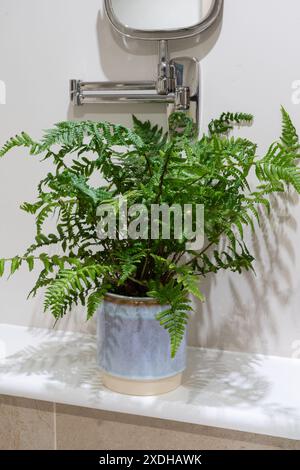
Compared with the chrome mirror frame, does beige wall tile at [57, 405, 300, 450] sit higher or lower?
lower

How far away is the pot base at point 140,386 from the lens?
0.93 meters

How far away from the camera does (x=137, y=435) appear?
960mm

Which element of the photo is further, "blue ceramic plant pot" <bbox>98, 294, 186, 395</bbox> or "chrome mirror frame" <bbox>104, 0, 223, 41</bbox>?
"chrome mirror frame" <bbox>104, 0, 223, 41</bbox>

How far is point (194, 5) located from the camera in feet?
3.45

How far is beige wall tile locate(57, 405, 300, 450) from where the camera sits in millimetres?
904

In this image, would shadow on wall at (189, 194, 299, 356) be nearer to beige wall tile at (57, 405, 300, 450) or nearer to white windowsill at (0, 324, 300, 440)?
white windowsill at (0, 324, 300, 440)

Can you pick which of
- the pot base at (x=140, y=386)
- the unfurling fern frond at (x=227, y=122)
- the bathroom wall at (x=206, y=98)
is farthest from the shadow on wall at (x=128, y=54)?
the pot base at (x=140, y=386)

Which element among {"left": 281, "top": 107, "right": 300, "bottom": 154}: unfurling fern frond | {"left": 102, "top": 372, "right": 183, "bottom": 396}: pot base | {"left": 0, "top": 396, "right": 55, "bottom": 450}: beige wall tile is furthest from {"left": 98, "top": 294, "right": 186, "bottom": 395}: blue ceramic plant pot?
{"left": 281, "top": 107, "right": 300, "bottom": 154}: unfurling fern frond

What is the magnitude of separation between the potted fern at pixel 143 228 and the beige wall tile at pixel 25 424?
14 centimetres

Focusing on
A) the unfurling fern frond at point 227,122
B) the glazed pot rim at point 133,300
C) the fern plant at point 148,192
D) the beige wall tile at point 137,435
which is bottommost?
the beige wall tile at point 137,435

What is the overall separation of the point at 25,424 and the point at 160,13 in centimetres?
78

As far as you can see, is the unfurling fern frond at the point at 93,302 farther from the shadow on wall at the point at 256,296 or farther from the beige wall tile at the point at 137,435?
the shadow on wall at the point at 256,296

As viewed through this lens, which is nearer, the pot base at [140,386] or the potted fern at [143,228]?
the potted fern at [143,228]

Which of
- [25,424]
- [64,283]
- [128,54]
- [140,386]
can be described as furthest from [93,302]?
[128,54]
